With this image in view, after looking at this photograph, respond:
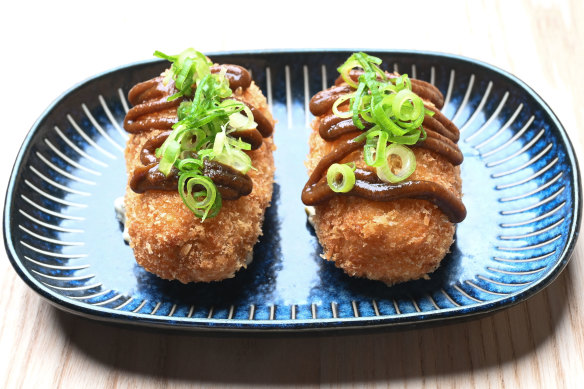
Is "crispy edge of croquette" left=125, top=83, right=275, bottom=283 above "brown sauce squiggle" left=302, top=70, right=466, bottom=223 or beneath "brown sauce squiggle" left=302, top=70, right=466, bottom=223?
beneath

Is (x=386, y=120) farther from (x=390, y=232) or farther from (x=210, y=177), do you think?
(x=210, y=177)

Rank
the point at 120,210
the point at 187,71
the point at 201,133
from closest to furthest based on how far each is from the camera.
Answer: the point at 201,133
the point at 187,71
the point at 120,210

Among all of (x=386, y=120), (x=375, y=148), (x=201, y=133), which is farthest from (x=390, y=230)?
(x=201, y=133)

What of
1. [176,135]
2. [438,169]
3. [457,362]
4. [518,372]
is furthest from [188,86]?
[518,372]

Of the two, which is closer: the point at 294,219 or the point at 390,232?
the point at 390,232

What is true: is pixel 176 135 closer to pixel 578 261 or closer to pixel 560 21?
pixel 578 261

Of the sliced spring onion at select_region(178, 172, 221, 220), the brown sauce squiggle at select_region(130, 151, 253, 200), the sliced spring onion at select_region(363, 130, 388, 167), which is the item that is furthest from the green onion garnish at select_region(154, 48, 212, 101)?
the sliced spring onion at select_region(363, 130, 388, 167)

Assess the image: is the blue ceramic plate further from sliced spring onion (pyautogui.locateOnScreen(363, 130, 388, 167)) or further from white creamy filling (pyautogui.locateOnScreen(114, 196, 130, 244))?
sliced spring onion (pyautogui.locateOnScreen(363, 130, 388, 167))
